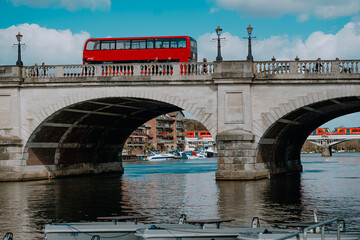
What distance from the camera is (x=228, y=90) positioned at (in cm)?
3750

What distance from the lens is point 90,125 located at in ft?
157

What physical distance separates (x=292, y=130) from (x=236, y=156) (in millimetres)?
11002

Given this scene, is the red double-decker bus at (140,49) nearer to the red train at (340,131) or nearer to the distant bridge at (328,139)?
the distant bridge at (328,139)

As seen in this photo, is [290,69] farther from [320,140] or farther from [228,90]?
[320,140]

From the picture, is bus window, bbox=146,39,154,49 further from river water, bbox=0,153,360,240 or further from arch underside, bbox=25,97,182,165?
river water, bbox=0,153,360,240

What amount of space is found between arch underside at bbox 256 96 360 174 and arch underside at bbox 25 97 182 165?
907cm

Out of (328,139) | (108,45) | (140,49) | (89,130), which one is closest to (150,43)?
(140,49)

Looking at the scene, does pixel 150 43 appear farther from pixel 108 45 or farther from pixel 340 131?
pixel 340 131

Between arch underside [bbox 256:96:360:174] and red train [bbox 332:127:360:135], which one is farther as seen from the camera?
red train [bbox 332:127:360:135]

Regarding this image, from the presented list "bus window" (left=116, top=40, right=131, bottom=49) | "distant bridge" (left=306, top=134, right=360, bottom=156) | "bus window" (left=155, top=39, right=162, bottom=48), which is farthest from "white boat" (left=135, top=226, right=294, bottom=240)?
"distant bridge" (left=306, top=134, right=360, bottom=156)

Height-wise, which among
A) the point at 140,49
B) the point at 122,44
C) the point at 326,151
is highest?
the point at 122,44

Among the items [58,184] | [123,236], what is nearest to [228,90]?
[58,184]

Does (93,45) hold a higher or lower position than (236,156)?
higher

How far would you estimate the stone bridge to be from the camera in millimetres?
36656
